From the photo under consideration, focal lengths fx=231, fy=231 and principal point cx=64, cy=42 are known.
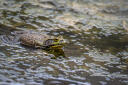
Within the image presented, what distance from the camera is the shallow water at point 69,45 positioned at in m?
5.47

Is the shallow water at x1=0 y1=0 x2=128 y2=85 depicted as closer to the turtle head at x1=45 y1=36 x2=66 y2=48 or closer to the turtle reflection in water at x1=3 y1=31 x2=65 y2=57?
the turtle reflection in water at x1=3 y1=31 x2=65 y2=57

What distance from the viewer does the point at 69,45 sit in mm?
7355

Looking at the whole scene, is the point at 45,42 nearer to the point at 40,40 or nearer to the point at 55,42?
the point at 40,40

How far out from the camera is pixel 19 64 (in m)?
5.79

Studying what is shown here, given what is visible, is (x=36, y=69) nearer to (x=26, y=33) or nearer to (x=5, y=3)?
(x=26, y=33)

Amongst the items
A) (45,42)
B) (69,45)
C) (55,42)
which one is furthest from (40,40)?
(69,45)

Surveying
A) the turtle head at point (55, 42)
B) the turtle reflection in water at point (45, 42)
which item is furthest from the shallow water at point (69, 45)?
the turtle head at point (55, 42)

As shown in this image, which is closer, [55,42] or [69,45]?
[55,42]

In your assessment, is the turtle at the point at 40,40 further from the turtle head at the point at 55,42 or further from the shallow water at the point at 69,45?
the shallow water at the point at 69,45

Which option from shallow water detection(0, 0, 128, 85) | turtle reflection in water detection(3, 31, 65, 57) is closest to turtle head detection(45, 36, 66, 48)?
turtle reflection in water detection(3, 31, 65, 57)

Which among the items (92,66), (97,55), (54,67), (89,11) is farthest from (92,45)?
(89,11)

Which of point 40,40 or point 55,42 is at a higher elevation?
point 40,40

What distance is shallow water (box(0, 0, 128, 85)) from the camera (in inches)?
215

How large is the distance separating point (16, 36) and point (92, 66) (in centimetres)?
261
